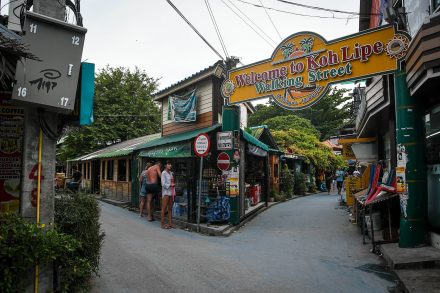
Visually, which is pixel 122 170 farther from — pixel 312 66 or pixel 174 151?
pixel 312 66

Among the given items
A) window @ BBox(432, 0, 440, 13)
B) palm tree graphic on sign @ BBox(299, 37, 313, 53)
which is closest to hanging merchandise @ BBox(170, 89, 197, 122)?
palm tree graphic on sign @ BBox(299, 37, 313, 53)

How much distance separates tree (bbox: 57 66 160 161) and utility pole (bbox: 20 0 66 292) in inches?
946

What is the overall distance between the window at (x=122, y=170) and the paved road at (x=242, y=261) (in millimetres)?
7906

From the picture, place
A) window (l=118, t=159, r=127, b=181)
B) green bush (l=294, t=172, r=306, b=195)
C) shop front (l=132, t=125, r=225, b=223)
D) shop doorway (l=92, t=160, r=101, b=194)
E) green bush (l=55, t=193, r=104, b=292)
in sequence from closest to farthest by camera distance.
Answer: green bush (l=55, t=193, r=104, b=292), shop front (l=132, t=125, r=225, b=223), window (l=118, t=159, r=127, b=181), green bush (l=294, t=172, r=306, b=195), shop doorway (l=92, t=160, r=101, b=194)

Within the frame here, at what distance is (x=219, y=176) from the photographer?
11.2 metres

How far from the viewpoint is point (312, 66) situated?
30.2 feet

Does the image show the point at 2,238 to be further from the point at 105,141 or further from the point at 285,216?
the point at 105,141

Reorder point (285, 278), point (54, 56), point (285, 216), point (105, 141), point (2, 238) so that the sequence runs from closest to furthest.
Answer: point (2, 238)
point (54, 56)
point (285, 278)
point (285, 216)
point (105, 141)

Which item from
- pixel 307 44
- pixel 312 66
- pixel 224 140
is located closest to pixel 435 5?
pixel 312 66

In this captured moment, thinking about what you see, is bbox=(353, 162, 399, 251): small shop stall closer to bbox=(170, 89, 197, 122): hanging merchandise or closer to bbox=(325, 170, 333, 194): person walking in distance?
bbox=(170, 89, 197, 122): hanging merchandise

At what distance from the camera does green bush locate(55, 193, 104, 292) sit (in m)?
4.28

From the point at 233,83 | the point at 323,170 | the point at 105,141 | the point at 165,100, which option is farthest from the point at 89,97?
the point at 323,170

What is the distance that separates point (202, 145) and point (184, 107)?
4.32 metres

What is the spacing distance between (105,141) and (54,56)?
85.0 ft
